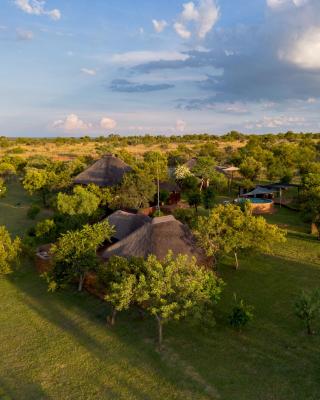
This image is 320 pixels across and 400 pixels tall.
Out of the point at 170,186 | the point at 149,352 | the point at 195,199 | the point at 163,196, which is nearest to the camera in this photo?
the point at 149,352

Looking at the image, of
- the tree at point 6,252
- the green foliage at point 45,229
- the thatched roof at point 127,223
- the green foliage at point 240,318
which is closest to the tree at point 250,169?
the thatched roof at point 127,223

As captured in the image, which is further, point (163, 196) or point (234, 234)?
point (163, 196)

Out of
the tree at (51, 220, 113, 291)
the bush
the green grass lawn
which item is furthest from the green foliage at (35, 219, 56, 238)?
the bush

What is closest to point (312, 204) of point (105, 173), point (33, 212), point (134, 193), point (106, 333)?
point (134, 193)

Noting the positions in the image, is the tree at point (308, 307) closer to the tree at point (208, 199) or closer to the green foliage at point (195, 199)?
the tree at point (208, 199)

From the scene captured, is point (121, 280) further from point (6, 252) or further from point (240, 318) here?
point (6, 252)

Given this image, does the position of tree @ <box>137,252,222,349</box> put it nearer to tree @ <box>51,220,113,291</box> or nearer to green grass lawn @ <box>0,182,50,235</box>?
tree @ <box>51,220,113,291</box>

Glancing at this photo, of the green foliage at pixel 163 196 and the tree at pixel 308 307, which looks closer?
the tree at pixel 308 307
